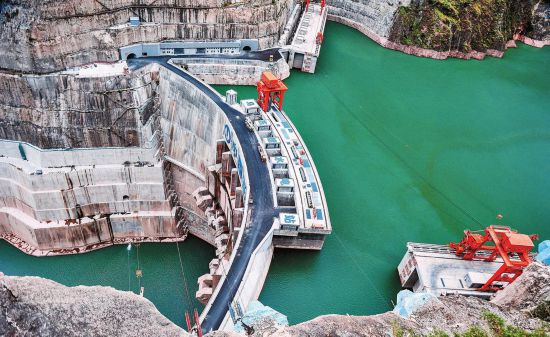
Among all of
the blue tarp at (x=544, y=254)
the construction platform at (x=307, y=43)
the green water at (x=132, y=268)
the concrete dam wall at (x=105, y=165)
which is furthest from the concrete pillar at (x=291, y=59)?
the blue tarp at (x=544, y=254)

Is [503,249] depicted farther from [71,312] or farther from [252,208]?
[71,312]

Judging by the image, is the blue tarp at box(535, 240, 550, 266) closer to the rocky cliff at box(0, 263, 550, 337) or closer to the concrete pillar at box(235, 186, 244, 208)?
the rocky cliff at box(0, 263, 550, 337)

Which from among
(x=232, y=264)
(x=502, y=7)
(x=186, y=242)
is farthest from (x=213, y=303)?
(x=502, y=7)

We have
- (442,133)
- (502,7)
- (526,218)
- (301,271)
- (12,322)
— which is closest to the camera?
(12,322)

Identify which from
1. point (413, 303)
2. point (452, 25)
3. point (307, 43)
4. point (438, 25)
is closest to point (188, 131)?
point (307, 43)

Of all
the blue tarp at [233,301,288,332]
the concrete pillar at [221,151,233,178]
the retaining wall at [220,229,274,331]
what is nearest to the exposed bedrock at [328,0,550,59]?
the concrete pillar at [221,151,233,178]

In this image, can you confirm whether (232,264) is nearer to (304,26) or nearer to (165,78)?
(165,78)
